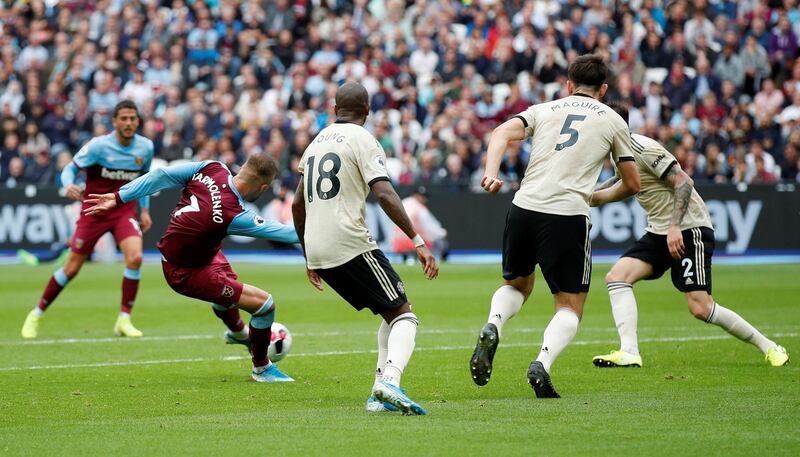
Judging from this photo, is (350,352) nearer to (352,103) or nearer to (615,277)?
(615,277)

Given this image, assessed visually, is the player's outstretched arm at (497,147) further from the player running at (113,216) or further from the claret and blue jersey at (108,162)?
the claret and blue jersey at (108,162)

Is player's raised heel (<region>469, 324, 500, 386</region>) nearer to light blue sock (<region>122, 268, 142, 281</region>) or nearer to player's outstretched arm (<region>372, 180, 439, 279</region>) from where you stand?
player's outstretched arm (<region>372, 180, 439, 279</region>)

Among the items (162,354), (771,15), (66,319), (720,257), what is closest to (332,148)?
(162,354)

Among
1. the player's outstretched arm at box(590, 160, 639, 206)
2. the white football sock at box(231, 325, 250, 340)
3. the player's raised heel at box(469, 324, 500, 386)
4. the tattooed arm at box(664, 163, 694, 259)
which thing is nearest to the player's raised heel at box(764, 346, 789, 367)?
the tattooed arm at box(664, 163, 694, 259)

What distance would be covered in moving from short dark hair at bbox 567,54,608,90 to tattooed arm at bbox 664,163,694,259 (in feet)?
5.03

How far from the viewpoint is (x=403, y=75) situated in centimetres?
2923

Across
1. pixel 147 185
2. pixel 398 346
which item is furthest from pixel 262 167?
pixel 398 346

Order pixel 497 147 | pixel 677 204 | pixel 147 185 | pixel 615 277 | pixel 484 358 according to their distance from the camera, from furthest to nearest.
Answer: pixel 615 277
pixel 677 204
pixel 147 185
pixel 497 147
pixel 484 358

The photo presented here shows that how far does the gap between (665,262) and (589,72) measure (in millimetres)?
2900

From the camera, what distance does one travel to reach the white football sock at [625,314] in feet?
34.7

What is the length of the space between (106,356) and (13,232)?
16.4 meters

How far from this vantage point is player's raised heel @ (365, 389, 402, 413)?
25.8 ft

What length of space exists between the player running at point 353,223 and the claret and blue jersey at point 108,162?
6103 mm

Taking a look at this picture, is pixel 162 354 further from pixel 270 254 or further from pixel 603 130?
pixel 270 254
